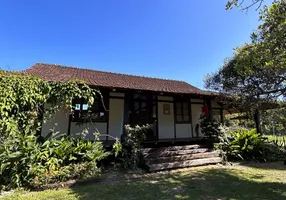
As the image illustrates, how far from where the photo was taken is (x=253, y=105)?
745cm

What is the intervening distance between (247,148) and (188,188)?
5316 millimetres

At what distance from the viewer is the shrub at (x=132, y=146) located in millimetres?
6863

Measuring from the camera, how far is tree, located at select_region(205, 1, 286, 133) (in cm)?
466

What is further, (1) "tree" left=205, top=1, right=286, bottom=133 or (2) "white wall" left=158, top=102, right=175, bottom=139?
(2) "white wall" left=158, top=102, right=175, bottom=139

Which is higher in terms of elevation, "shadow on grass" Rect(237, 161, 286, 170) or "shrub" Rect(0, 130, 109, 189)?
"shrub" Rect(0, 130, 109, 189)

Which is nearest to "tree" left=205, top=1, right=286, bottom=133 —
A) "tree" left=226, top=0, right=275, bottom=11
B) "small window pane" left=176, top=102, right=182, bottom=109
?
"tree" left=226, top=0, right=275, bottom=11

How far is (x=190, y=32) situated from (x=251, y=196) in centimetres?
929

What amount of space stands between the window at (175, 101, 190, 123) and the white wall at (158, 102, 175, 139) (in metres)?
0.47

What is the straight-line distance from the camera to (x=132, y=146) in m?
6.95

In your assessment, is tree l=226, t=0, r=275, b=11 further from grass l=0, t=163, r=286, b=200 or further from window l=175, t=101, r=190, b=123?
window l=175, t=101, r=190, b=123

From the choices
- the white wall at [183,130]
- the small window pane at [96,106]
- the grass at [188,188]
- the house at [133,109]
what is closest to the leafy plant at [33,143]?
the grass at [188,188]

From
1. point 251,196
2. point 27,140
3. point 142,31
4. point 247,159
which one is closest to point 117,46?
point 142,31

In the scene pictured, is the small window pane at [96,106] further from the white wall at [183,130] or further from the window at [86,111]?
the white wall at [183,130]

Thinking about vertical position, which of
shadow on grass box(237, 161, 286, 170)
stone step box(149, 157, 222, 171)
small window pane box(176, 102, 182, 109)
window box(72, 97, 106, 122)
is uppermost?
small window pane box(176, 102, 182, 109)
